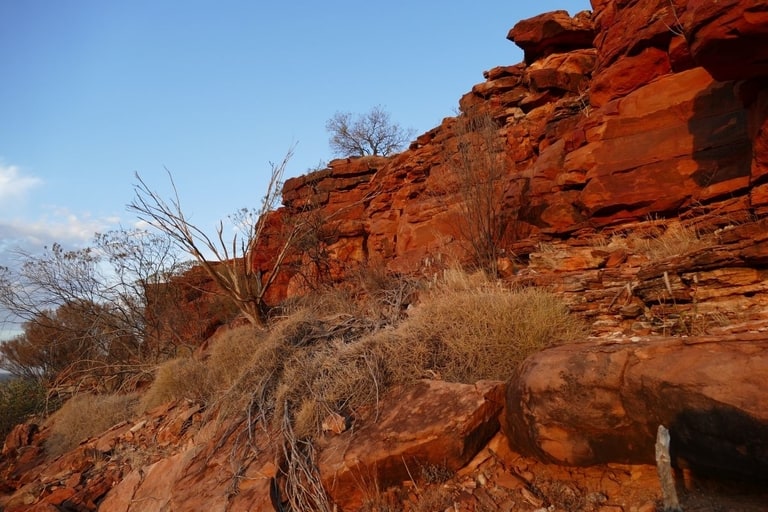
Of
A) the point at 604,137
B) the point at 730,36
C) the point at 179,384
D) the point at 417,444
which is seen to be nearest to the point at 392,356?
the point at 417,444

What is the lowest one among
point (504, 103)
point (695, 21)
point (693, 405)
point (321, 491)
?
point (321, 491)

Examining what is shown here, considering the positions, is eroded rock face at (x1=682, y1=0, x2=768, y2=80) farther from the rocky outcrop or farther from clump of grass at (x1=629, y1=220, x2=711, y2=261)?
clump of grass at (x1=629, y1=220, x2=711, y2=261)

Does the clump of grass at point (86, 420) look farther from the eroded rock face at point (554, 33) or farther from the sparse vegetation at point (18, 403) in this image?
the eroded rock face at point (554, 33)

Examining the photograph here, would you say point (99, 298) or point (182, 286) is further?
point (182, 286)

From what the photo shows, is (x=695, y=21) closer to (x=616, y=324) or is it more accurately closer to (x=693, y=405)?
(x=616, y=324)

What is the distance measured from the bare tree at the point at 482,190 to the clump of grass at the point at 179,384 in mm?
5129

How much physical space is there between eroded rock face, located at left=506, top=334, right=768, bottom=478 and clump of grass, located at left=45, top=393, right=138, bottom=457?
698cm

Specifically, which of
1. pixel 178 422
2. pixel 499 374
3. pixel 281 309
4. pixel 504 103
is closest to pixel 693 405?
pixel 499 374

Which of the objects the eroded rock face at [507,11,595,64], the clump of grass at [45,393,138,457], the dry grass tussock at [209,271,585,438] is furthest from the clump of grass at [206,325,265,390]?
the eroded rock face at [507,11,595,64]

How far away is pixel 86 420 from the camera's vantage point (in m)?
7.88

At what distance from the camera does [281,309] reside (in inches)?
362

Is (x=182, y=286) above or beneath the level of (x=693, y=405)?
above

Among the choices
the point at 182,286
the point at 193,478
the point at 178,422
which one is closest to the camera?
the point at 193,478

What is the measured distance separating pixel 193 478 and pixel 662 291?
15.7 feet
